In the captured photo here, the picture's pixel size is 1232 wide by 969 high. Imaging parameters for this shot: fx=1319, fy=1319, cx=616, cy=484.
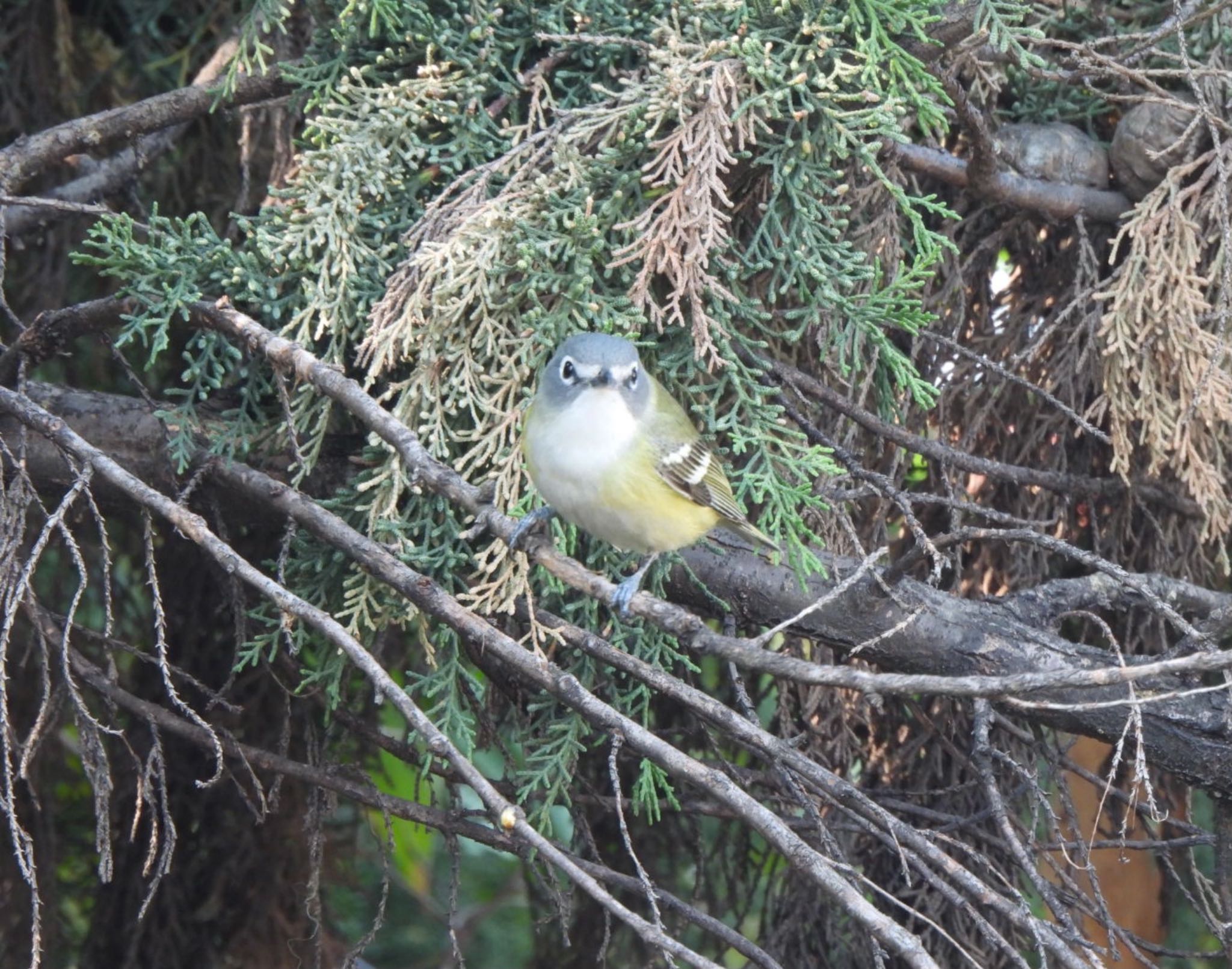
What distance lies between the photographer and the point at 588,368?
8.20ft

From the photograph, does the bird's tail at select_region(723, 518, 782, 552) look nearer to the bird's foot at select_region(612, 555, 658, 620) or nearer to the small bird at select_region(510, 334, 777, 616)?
the small bird at select_region(510, 334, 777, 616)

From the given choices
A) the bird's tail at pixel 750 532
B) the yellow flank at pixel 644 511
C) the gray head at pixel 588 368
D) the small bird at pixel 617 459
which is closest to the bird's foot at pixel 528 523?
the small bird at pixel 617 459

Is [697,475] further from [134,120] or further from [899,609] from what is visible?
[134,120]

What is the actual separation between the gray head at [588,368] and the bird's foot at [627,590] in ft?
1.21

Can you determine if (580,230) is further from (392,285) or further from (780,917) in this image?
(780,917)

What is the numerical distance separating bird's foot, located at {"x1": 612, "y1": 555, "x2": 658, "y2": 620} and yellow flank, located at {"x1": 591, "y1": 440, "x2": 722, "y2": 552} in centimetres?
7

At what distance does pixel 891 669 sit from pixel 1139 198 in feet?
4.41

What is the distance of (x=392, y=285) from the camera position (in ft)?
8.63

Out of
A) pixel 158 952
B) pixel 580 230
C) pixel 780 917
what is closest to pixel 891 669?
pixel 780 917

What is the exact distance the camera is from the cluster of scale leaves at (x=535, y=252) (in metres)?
2.58

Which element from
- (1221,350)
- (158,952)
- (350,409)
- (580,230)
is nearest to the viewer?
(350,409)

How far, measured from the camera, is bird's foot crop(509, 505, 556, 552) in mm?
2277

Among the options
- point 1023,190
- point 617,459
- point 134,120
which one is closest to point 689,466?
point 617,459

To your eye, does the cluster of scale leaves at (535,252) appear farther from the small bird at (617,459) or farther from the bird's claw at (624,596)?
A: the bird's claw at (624,596)
